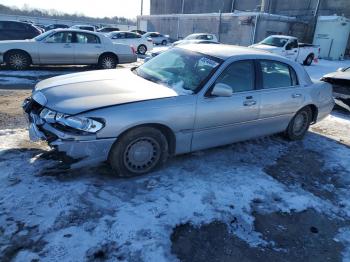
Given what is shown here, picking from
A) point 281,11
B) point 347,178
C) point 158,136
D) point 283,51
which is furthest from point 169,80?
point 281,11

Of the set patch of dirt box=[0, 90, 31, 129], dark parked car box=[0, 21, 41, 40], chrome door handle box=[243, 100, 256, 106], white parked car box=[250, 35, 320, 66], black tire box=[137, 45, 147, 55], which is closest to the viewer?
chrome door handle box=[243, 100, 256, 106]

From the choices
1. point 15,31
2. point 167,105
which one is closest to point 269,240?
point 167,105

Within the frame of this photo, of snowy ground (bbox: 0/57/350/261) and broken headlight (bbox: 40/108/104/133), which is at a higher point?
broken headlight (bbox: 40/108/104/133)

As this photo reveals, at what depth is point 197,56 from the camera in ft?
15.8

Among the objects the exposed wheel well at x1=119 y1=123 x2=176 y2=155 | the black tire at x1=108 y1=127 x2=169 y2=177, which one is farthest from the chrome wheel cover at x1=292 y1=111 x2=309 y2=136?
the black tire at x1=108 y1=127 x2=169 y2=177

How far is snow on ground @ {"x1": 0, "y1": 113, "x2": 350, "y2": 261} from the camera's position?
2895 millimetres

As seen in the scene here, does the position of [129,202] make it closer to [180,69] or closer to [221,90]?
[221,90]

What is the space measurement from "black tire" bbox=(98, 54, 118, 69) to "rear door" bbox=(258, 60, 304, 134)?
324 inches

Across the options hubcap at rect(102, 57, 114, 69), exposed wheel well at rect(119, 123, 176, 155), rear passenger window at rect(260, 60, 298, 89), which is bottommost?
hubcap at rect(102, 57, 114, 69)

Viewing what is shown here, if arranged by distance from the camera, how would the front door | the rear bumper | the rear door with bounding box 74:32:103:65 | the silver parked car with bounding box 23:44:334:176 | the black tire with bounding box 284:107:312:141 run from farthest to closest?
the rear bumper
the rear door with bounding box 74:32:103:65
the black tire with bounding box 284:107:312:141
the front door
the silver parked car with bounding box 23:44:334:176

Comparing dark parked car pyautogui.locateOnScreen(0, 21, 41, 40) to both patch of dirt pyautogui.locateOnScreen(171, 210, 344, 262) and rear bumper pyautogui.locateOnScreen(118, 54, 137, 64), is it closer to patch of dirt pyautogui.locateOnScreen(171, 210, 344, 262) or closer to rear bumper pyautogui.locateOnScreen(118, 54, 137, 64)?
rear bumper pyautogui.locateOnScreen(118, 54, 137, 64)

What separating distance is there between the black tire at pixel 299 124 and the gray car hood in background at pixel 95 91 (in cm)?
264

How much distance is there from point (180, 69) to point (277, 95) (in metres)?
1.62

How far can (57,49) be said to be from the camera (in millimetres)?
11352
